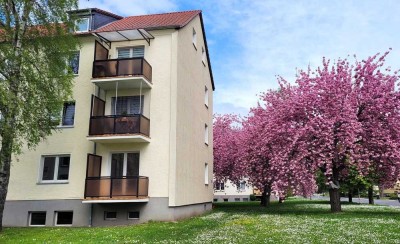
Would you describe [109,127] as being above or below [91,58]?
below

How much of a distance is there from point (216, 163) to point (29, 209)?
68.9 feet

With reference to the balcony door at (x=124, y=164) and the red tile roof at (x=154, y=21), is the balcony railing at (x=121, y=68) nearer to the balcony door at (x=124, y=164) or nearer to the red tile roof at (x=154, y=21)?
the red tile roof at (x=154, y=21)

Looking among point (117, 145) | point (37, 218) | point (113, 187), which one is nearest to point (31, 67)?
point (117, 145)

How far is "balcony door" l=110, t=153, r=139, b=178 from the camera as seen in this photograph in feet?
64.4

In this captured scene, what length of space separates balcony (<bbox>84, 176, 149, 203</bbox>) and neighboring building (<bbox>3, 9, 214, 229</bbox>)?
0.16ft

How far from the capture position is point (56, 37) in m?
16.3

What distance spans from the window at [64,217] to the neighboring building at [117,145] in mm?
51

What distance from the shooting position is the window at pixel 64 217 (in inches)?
767

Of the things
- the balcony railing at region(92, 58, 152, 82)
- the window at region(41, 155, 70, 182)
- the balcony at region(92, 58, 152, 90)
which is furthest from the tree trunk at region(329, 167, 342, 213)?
the window at region(41, 155, 70, 182)

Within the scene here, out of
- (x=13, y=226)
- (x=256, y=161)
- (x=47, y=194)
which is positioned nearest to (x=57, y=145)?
(x=47, y=194)

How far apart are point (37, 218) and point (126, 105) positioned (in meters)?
7.58

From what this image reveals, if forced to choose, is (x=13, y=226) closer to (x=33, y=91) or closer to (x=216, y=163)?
(x=33, y=91)

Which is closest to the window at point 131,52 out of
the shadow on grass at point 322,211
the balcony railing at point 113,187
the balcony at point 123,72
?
the balcony at point 123,72

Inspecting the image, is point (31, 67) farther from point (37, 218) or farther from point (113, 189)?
point (37, 218)
